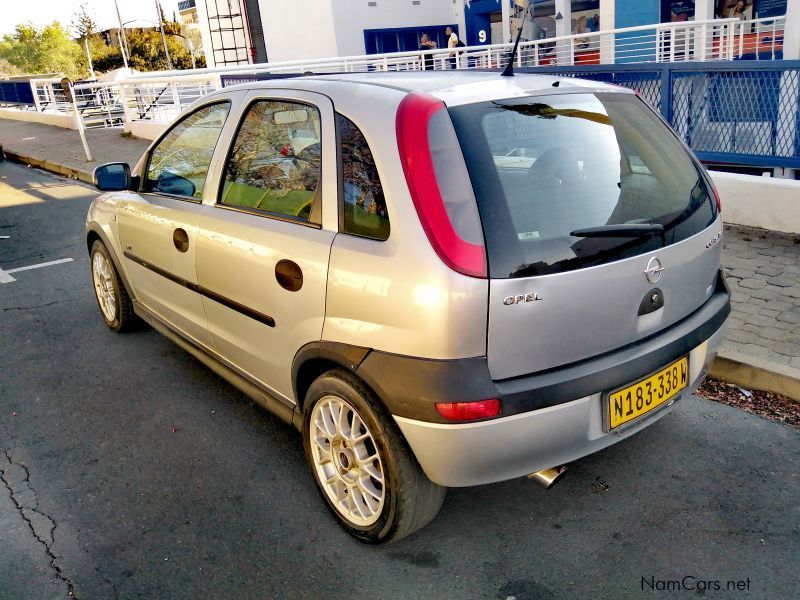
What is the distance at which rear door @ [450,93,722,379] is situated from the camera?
2.31m

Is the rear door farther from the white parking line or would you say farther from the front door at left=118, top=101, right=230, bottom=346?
the white parking line

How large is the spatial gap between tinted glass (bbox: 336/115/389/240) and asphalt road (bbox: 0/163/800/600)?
4.13 feet

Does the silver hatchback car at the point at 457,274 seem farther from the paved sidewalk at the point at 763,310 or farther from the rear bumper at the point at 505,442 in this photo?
the paved sidewalk at the point at 763,310

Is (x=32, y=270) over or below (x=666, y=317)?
below

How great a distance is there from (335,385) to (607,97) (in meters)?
1.60

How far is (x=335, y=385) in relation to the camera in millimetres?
2641

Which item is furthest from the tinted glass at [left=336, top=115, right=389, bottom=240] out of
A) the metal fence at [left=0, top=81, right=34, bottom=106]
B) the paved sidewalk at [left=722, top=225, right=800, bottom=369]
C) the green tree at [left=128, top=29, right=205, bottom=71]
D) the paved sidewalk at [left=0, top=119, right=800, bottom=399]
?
the green tree at [left=128, top=29, right=205, bottom=71]

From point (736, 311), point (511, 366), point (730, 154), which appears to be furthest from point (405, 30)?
point (511, 366)

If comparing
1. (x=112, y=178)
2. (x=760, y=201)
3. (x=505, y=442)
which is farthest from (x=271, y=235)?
(x=760, y=201)

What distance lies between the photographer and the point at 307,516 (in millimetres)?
2992

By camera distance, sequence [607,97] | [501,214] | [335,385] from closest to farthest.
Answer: [501,214], [335,385], [607,97]

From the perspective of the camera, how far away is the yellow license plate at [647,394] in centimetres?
254

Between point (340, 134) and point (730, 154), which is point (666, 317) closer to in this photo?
point (340, 134)

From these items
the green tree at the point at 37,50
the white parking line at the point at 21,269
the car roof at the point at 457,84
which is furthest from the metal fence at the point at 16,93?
the car roof at the point at 457,84
